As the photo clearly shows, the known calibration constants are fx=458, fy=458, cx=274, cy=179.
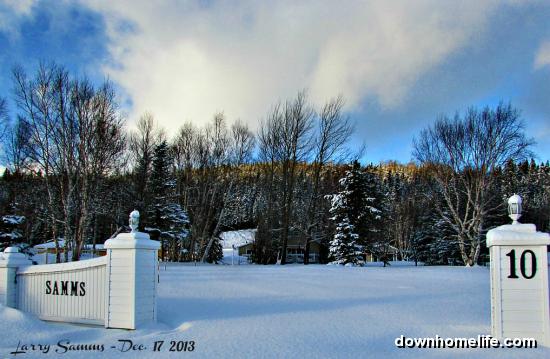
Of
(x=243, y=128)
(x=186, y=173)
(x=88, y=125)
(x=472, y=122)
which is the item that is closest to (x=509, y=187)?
(x=472, y=122)

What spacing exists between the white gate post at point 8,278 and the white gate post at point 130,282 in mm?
2692

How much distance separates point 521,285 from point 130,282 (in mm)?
6019

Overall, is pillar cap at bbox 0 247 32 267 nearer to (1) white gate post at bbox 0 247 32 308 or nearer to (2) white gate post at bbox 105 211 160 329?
(1) white gate post at bbox 0 247 32 308

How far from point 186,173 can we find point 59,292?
3004cm

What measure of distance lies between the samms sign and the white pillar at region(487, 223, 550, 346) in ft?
17.8

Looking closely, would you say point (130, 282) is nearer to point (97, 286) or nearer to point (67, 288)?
point (97, 286)

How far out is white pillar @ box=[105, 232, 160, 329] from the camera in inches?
301

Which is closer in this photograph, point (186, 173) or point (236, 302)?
point (236, 302)

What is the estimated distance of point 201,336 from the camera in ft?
22.7

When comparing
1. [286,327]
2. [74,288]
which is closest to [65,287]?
[74,288]

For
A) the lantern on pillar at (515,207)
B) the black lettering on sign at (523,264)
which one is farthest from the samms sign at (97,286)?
the lantern on pillar at (515,207)

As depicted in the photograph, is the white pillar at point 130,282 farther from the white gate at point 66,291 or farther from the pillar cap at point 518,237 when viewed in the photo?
the pillar cap at point 518,237

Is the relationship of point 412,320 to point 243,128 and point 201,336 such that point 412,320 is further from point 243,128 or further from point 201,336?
point 243,128

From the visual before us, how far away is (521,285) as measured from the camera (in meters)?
6.41
